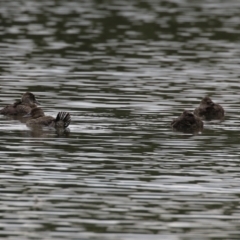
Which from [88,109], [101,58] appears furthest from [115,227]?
[101,58]

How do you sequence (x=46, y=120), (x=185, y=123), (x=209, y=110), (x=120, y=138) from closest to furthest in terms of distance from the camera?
1. (x=120, y=138)
2. (x=185, y=123)
3. (x=46, y=120)
4. (x=209, y=110)

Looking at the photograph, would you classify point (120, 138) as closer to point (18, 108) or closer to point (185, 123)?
point (185, 123)

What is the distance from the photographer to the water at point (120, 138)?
1555 centimetres

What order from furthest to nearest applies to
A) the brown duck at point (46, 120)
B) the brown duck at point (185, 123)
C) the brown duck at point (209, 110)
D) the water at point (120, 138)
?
the brown duck at point (209, 110)
the brown duck at point (185, 123)
the brown duck at point (46, 120)
the water at point (120, 138)

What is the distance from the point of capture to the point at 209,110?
25953 millimetres

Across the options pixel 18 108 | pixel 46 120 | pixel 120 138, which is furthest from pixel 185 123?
pixel 18 108

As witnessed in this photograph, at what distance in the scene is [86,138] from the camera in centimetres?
2238

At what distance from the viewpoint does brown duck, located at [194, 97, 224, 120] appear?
25844 mm

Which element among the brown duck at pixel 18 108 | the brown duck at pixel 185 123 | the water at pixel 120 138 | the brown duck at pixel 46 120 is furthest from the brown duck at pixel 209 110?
the brown duck at pixel 18 108

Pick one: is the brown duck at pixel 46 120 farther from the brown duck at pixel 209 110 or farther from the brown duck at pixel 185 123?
the brown duck at pixel 209 110

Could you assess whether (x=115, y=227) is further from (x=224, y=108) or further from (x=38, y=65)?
(x=38, y=65)

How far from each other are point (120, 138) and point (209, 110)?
4.16 metres

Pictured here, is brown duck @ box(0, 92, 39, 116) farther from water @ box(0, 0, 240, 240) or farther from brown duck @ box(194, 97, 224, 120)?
brown duck @ box(194, 97, 224, 120)

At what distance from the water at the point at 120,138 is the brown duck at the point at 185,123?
0.93 feet
